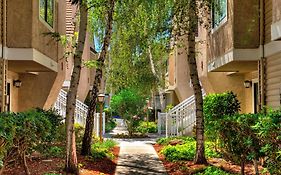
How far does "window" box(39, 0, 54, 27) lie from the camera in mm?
15769

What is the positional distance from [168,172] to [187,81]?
1693cm

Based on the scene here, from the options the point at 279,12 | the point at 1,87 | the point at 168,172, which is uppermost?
the point at 279,12

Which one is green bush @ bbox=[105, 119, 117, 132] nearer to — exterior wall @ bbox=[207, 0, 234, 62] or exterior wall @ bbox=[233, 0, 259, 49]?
exterior wall @ bbox=[207, 0, 234, 62]

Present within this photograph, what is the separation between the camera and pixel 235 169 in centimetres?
1223

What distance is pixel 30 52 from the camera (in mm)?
14008

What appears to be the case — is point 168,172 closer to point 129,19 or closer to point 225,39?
point 225,39

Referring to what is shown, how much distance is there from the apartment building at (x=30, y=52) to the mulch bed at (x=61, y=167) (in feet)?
9.21

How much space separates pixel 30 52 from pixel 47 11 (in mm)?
3244

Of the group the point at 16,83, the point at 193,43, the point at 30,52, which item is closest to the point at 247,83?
the point at 193,43

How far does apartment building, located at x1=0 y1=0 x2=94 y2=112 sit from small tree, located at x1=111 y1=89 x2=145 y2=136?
786cm

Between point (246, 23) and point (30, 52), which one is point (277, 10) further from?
point (30, 52)

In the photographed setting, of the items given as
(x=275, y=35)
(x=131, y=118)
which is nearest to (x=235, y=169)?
(x=275, y=35)

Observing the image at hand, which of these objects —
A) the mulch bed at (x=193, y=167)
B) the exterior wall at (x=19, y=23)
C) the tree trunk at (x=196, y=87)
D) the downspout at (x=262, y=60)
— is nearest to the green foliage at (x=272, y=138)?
the mulch bed at (x=193, y=167)

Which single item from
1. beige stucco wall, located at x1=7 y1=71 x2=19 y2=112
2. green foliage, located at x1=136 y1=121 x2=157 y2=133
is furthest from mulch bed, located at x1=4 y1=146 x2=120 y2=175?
green foliage, located at x1=136 y1=121 x2=157 y2=133
